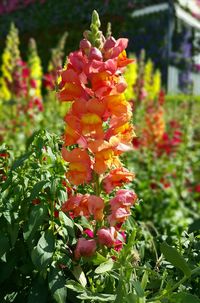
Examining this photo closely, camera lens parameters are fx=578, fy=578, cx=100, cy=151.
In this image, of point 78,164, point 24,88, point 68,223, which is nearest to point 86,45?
point 78,164

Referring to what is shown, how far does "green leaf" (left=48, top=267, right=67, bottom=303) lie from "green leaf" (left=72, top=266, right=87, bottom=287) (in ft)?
0.09

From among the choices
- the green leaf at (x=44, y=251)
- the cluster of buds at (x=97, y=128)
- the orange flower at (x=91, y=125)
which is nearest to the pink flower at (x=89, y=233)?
the cluster of buds at (x=97, y=128)

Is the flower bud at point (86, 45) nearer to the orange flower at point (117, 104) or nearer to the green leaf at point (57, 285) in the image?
the orange flower at point (117, 104)

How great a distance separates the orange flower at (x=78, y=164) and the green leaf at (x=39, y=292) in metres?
0.23

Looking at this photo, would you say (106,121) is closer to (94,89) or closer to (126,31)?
(94,89)

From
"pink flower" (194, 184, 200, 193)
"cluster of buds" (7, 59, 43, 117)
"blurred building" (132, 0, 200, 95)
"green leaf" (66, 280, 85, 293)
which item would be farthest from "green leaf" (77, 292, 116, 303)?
"blurred building" (132, 0, 200, 95)

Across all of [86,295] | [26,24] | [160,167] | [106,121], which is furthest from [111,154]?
[26,24]

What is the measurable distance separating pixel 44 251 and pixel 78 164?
8.0 inches

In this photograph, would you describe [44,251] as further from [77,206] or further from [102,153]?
[102,153]

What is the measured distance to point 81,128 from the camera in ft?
4.03

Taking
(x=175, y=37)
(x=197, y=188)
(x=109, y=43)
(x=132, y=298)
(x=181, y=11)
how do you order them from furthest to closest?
(x=181, y=11) → (x=175, y=37) → (x=197, y=188) → (x=109, y=43) → (x=132, y=298)

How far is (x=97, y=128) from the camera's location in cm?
122

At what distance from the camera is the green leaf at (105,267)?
1.10 metres

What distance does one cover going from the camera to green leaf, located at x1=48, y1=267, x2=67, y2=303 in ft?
3.68
